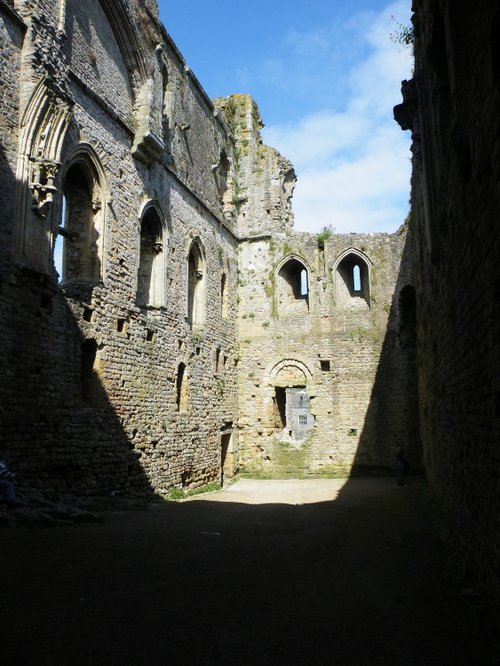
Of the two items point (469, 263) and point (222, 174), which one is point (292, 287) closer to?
point (222, 174)

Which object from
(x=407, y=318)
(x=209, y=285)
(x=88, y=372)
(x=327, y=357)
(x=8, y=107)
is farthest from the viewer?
(x=327, y=357)

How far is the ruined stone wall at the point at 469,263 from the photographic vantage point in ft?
12.8

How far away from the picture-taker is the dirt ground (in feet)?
11.8

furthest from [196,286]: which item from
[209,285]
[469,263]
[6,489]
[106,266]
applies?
[469,263]

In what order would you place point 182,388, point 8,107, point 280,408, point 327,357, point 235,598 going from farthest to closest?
point 280,408, point 327,357, point 182,388, point 8,107, point 235,598

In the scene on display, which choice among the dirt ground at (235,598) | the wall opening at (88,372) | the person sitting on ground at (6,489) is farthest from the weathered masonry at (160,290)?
the dirt ground at (235,598)

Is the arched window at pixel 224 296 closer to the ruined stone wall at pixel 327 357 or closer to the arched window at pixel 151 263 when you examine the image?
the ruined stone wall at pixel 327 357

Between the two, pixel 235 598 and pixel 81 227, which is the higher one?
pixel 81 227

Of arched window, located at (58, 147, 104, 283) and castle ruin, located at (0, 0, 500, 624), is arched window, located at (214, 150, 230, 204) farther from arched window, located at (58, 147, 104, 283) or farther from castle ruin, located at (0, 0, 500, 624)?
arched window, located at (58, 147, 104, 283)

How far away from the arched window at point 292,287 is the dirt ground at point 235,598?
12.3 meters

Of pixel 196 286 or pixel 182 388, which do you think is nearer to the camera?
pixel 182 388

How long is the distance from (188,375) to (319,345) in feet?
17.7

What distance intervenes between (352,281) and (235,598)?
1614 centimetres

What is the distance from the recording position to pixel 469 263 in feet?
16.1
